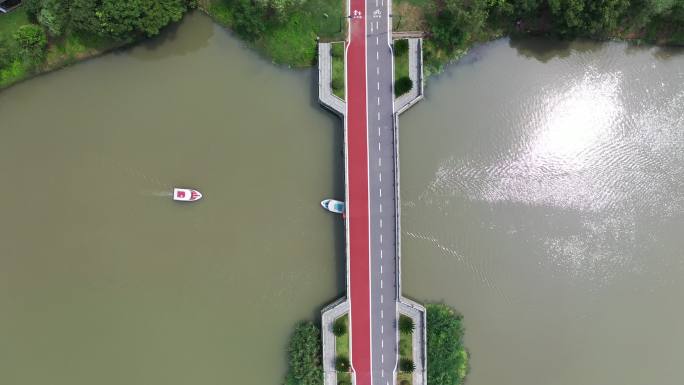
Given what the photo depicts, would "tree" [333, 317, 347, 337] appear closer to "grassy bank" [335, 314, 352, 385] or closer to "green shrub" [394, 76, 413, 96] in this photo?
"grassy bank" [335, 314, 352, 385]

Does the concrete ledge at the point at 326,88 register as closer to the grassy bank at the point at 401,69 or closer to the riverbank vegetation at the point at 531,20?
the grassy bank at the point at 401,69

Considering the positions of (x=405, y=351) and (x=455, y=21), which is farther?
(x=405, y=351)

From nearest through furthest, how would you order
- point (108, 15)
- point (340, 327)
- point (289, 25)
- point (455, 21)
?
1. point (108, 15)
2. point (455, 21)
3. point (340, 327)
4. point (289, 25)

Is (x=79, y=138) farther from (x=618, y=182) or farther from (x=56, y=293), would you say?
(x=618, y=182)

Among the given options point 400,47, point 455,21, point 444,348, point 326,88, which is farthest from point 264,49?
point 444,348

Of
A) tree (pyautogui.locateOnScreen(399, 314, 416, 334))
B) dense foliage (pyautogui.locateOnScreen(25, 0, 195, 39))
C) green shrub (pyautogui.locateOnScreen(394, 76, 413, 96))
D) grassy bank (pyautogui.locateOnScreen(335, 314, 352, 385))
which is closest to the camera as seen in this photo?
dense foliage (pyautogui.locateOnScreen(25, 0, 195, 39))

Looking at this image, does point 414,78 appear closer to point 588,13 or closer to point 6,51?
point 588,13

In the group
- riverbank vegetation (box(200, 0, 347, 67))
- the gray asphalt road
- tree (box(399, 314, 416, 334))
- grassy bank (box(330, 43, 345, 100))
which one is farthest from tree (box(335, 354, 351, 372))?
riverbank vegetation (box(200, 0, 347, 67))
